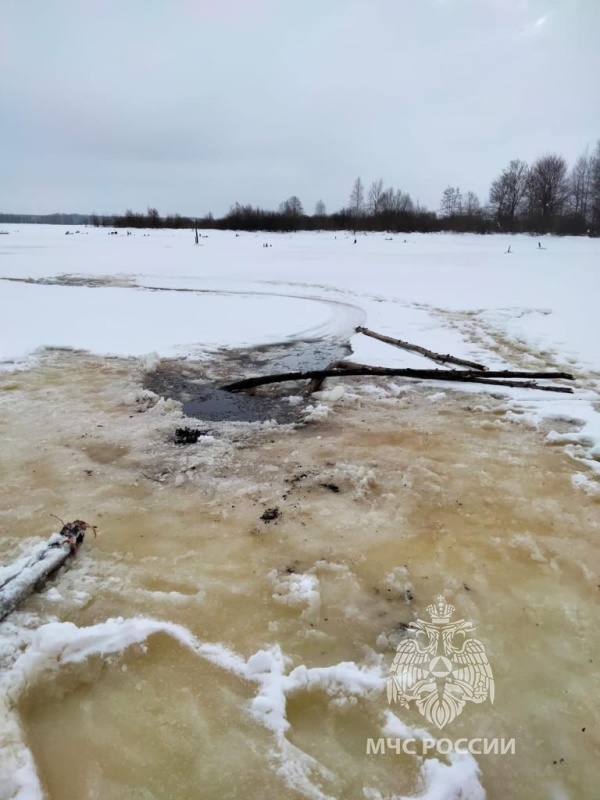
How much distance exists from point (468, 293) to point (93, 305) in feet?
34.6

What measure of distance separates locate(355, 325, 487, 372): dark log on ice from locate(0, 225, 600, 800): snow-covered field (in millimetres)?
259

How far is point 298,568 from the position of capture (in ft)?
10.2

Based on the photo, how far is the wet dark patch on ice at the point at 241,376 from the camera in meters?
5.86

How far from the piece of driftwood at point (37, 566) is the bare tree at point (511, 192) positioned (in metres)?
59.4

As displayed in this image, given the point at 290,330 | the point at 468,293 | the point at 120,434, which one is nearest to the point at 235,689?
the point at 120,434

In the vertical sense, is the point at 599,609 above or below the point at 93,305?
below

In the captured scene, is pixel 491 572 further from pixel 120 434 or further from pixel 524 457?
pixel 120 434

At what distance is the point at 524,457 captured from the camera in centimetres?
459

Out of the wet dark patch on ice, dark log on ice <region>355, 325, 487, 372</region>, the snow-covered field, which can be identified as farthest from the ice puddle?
dark log on ice <region>355, 325, 487, 372</region>

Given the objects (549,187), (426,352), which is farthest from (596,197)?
(426,352)

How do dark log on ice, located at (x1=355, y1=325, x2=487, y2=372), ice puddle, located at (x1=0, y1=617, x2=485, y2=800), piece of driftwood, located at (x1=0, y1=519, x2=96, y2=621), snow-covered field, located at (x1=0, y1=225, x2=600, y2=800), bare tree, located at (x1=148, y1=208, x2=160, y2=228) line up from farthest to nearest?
bare tree, located at (x1=148, y1=208, x2=160, y2=228) < dark log on ice, located at (x1=355, y1=325, x2=487, y2=372) < piece of driftwood, located at (x1=0, y1=519, x2=96, y2=621) < snow-covered field, located at (x1=0, y1=225, x2=600, y2=800) < ice puddle, located at (x1=0, y1=617, x2=485, y2=800)

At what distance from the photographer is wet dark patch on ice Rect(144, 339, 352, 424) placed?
19.2ft

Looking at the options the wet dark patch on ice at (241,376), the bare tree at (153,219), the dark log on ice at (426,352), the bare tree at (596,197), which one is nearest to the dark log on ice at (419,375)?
the wet dark patch on ice at (241,376)

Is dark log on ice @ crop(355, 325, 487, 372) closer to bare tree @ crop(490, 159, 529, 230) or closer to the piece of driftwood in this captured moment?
the piece of driftwood
